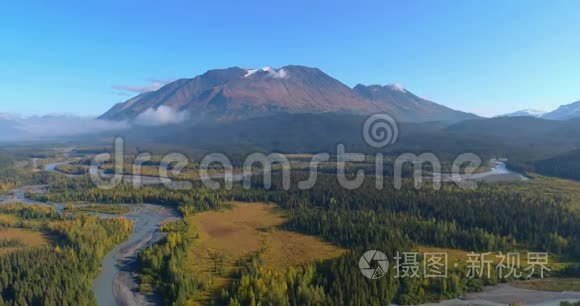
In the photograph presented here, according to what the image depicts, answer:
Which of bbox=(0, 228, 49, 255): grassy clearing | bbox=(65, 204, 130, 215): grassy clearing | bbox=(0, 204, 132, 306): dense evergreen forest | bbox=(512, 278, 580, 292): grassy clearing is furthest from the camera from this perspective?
bbox=(65, 204, 130, 215): grassy clearing

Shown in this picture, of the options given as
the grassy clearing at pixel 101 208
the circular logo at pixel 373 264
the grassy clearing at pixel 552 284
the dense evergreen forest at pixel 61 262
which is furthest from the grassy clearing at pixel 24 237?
A: the grassy clearing at pixel 552 284

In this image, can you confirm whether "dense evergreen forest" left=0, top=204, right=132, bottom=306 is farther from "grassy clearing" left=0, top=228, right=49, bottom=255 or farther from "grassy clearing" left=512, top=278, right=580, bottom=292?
"grassy clearing" left=512, top=278, right=580, bottom=292

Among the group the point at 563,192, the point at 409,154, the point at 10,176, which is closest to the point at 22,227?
the point at 10,176

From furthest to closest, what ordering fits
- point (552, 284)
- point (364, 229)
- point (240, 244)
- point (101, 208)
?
point (101, 208) < point (240, 244) < point (364, 229) < point (552, 284)

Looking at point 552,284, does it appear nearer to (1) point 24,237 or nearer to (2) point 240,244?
(2) point 240,244

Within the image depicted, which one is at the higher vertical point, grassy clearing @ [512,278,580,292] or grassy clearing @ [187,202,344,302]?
grassy clearing @ [187,202,344,302]

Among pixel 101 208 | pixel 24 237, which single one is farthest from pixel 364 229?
pixel 101 208

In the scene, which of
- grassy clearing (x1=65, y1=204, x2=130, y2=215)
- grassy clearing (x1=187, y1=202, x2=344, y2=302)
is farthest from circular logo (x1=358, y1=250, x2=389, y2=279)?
grassy clearing (x1=65, y1=204, x2=130, y2=215)
